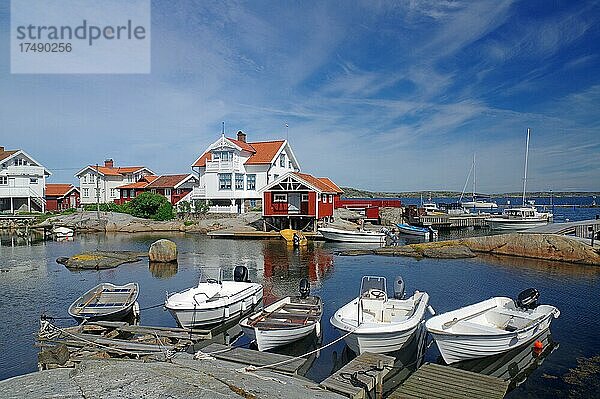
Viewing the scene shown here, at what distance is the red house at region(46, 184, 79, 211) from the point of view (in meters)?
67.4

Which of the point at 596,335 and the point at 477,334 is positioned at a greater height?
the point at 477,334

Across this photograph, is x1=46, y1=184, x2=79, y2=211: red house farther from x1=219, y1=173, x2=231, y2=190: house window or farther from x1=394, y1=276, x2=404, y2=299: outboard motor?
x1=394, y1=276, x2=404, y2=299: outboard motor

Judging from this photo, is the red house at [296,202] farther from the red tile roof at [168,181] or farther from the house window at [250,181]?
the red tile roof at [168,181]

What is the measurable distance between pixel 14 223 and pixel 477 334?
53.5 m

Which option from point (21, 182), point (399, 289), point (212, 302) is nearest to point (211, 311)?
point (212, 302)

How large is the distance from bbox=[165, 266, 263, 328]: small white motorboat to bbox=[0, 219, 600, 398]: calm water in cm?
117

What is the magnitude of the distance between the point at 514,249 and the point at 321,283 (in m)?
16.0

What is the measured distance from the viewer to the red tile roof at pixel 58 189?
68.1 m

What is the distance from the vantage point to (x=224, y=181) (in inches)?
2096

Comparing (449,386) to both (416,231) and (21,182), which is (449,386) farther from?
(21,182)

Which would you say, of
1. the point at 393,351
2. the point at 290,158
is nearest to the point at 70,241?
the point at 290,158

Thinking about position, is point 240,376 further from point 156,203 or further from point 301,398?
point 156,203

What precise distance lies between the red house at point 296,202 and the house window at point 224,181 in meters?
9.69

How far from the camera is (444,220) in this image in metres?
55.2
